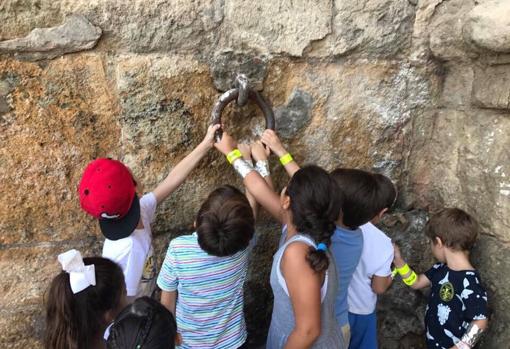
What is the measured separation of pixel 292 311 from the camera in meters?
1.37

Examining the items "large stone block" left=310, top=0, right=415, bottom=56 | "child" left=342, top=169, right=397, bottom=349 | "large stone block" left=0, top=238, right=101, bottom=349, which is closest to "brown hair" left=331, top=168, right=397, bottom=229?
"child" left=342, top=169, right=397, bottom=349

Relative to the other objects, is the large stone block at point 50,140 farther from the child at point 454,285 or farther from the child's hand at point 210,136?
the child at point 454,285

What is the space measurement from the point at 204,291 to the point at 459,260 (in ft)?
2.93

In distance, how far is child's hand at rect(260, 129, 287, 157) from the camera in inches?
63.2

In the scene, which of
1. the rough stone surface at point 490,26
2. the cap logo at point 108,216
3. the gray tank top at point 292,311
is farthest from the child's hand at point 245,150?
the rough stone surface at point 490,26

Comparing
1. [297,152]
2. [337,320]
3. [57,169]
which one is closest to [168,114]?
[57,169]

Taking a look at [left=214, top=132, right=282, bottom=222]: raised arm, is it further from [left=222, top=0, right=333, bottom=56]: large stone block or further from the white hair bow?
the white hair bow

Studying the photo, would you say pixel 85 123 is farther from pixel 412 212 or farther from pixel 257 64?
pixel 412 212

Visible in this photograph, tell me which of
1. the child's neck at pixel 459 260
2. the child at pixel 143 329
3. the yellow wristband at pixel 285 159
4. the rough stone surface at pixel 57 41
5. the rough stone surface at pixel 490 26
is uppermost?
the rough stone surface at pixel 57 41

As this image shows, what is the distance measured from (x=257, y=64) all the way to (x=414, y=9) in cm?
60

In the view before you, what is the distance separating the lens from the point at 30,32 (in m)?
1.38

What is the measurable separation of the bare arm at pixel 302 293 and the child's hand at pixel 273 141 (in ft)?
1.33

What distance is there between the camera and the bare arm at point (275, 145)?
1.61 meters

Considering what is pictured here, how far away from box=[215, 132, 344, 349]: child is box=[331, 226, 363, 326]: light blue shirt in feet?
0.42
